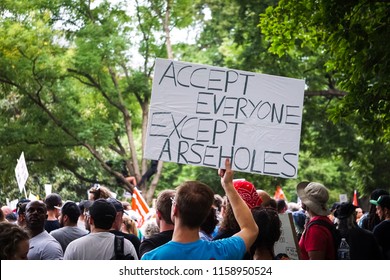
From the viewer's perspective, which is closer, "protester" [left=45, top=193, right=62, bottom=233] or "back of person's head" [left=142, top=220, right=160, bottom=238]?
"back of person's head" [left=142, top=220, right=160, bottom=238]

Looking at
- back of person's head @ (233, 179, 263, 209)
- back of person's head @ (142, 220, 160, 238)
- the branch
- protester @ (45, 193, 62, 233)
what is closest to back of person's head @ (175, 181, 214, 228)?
back of person's head @ (233, 179, 263, 209)

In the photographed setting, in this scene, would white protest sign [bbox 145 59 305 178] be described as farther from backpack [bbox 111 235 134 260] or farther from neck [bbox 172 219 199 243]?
neck [bbox 172 219 199 243]

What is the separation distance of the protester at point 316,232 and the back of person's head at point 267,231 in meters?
1.28

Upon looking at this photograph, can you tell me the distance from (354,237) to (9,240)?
311cm

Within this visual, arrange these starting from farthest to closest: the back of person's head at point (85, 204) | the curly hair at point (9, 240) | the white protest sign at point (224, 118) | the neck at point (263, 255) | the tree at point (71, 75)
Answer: the tree at point (71, 75)
the back of person's head at point (85, 204)
the white protest sign at point (224, 118)
the neck at point (263, 255)
the curly hair at point (9, 240)

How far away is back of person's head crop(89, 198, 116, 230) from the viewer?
695 cm

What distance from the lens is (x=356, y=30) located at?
1255cm

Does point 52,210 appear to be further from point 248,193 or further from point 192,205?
point 192,205

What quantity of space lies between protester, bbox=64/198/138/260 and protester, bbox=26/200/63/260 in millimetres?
517

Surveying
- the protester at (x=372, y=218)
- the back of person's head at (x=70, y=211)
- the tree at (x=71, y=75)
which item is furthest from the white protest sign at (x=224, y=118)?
the tree at (x=71, y=75)

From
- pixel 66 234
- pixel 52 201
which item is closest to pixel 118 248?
pixel 66 234

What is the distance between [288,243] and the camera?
21.9 feet

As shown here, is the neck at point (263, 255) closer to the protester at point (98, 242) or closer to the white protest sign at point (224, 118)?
the white protest sign at point (224, 118)

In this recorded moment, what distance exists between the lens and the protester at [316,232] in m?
7.22
